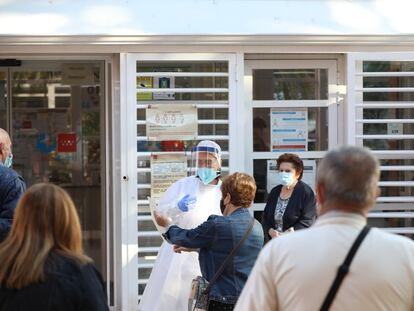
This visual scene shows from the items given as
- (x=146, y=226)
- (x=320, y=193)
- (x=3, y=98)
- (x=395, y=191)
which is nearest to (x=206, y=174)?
(x=146, y=226)

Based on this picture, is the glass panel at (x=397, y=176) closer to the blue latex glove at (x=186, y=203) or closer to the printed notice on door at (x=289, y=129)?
the printed notice on door at (x=289, y=129)

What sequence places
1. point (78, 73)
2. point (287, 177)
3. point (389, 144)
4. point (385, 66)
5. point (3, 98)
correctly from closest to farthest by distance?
point (287, 177) < point (385, 66) < point (389, 144) < point (78, 73) < point (3, 98)

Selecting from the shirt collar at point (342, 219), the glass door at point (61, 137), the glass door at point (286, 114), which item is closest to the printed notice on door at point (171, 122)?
the glass door at point (286, 114)

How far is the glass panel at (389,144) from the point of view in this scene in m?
7.67

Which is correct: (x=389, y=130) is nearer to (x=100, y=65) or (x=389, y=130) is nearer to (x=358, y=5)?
(x=358, y=5)

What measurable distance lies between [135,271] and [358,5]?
3.43 meters

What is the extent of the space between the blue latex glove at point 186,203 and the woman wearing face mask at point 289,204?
3.11ft

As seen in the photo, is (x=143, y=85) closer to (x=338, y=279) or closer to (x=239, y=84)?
(x=239, y=84)

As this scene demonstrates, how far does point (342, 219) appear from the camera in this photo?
9.31ft

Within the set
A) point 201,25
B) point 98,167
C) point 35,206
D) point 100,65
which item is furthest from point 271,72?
point 35,206

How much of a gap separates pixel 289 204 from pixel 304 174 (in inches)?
42.2

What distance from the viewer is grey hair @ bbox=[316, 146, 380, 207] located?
9.33 feet

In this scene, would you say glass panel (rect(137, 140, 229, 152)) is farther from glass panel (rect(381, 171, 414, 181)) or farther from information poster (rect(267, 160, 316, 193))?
glass panel (rect(381, 171, 414, 181))

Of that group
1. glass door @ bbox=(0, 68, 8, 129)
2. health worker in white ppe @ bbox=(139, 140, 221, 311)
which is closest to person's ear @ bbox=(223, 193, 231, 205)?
health worker in white ppe @ bbox=(139, 140, 221, 311)
